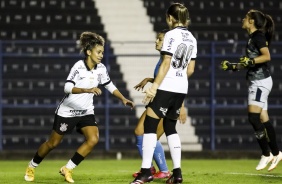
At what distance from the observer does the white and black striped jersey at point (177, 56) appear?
9.59 meters

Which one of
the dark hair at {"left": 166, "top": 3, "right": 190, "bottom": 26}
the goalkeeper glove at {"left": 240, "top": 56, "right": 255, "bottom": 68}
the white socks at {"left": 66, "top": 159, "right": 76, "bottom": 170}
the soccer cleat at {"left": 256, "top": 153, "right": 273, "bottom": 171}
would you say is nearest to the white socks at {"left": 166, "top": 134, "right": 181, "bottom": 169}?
the dark hair at {"left": 166, "top": 3, "right": 190, "bottom": 26}

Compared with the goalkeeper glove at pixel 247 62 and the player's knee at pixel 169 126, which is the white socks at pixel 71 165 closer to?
the player's knee at pixel 169 126

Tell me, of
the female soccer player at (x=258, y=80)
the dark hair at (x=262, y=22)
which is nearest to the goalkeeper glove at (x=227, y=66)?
the female soccer player at (x=258, y=80)

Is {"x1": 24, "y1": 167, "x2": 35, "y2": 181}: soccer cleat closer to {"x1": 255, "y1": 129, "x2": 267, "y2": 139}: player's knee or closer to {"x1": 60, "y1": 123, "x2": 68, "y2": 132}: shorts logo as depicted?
{"x1": 60, "y1": 123, "x2": 68, "y2": 132}: shorts logo

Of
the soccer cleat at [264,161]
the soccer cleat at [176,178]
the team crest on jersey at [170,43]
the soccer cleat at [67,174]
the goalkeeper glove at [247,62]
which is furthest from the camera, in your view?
the soccer cleat at [264,161]

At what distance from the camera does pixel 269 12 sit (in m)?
21.5

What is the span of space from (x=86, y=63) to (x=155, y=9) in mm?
10814

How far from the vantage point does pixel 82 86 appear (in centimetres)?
1071

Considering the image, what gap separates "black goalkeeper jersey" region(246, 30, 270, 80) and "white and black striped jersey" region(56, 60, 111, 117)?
185cm

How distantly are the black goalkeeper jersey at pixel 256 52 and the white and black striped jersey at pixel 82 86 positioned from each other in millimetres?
1854

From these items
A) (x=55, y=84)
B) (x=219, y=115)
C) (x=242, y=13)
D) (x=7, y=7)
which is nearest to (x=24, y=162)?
(x=55, y=84)

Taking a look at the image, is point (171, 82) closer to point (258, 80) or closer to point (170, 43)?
point (170, 43)

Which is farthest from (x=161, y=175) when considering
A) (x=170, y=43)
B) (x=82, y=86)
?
(x=170, y=43)

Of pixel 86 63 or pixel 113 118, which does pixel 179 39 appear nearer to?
pixel 86 63
